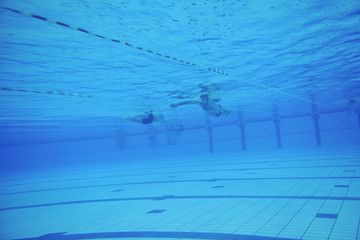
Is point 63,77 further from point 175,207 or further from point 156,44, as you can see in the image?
point 175,207

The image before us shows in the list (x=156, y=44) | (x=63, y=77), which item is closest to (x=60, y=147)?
(x=63, y=77)

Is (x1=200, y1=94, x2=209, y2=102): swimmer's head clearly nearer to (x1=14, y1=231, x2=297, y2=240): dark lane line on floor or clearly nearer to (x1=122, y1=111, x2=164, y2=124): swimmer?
(x1=122, y1=111, x2=164, y2=124): swimmer

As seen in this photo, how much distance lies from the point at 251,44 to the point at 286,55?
1602 millimetres

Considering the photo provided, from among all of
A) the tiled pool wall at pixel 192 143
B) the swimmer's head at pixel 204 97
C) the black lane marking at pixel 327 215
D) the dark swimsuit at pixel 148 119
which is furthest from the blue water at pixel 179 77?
the tiled pool wall at pixel 192 143

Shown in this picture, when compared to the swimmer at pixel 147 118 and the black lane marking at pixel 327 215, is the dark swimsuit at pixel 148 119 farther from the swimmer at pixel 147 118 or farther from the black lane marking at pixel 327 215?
the black lane marking at pixel 327 215

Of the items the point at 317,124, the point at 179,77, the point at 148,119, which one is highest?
the point at 179,77

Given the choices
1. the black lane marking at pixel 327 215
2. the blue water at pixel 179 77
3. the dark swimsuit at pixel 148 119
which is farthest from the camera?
the dark swimsuit at pixel 148 119

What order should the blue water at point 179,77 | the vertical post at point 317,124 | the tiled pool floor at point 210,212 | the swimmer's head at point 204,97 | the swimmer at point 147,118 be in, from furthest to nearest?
the vertical post at point 317,124, the swimmer at point 147,118, the swimmer's head at point 204,97, the tiled pool floor at point 210,212, the blue water at point 179,77

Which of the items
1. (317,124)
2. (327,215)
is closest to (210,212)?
(327,215)

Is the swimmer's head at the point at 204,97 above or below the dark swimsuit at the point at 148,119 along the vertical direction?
above

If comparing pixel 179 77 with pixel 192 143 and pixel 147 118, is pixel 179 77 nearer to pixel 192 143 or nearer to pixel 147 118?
pixel 147 118

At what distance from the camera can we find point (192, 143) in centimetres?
3064

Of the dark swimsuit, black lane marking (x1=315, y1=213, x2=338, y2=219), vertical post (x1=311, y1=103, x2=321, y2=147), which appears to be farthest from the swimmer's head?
vertical post (x1=311, y1=103, x2=321, y2=147)

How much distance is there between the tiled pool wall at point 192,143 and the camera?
23.4m
